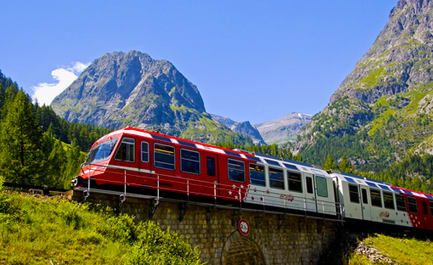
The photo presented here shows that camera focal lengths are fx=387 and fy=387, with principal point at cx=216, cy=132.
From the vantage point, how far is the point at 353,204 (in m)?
29.6

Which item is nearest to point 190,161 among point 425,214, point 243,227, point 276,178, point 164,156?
point 164,156

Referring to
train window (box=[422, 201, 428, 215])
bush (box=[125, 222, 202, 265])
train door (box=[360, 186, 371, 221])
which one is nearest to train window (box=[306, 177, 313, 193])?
train door (box=[360, 186, 371, 221])

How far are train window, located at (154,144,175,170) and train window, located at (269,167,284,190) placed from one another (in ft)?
24.9

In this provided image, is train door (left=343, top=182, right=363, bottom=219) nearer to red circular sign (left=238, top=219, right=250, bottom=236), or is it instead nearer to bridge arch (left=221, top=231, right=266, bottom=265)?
bridge arch (left=221, top=231, right=266, bottom=265)

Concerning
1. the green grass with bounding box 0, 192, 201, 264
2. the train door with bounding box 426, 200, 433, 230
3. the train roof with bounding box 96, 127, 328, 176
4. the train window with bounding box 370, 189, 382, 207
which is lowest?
the green grass with bounding box 0, 192, 201, 264

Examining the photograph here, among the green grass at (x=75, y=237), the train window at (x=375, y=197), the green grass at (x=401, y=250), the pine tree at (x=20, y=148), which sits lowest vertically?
the green grass at (x=401, y=250)

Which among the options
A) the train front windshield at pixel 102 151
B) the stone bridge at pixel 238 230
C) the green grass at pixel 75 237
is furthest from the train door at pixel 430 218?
the train front windshield at pixel 102 151

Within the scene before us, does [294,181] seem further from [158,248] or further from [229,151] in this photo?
[158,248]

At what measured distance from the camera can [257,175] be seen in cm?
2378

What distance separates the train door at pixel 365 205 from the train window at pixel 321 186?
162 inches

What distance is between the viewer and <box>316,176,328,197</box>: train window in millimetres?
27578

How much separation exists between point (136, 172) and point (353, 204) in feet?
61.1

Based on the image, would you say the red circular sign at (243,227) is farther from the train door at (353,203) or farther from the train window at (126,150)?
the train door at (353,203)

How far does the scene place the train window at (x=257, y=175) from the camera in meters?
23.5
